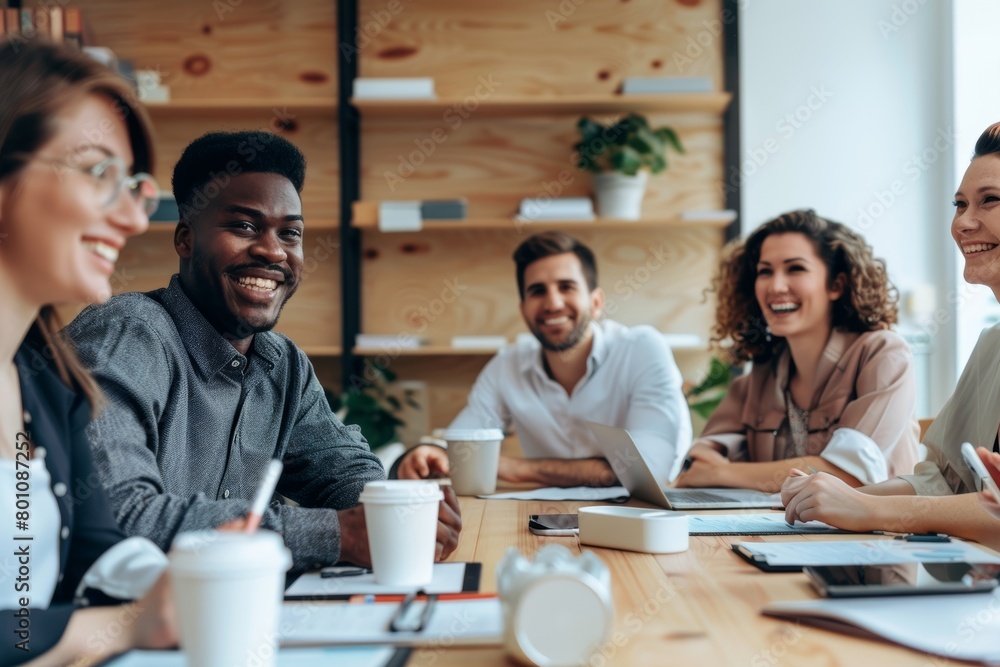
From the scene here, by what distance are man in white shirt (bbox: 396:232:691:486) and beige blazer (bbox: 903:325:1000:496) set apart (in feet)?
2.77

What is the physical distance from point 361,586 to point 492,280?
2.75 metres

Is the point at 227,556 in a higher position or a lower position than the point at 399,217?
lower

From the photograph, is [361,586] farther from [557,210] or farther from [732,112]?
[732,112]

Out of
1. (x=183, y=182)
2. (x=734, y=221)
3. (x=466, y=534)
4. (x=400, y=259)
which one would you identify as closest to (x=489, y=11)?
(x=400, y=259)

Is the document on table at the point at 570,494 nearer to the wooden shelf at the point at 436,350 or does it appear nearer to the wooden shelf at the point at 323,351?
the wooden shelf at the point at 436,350

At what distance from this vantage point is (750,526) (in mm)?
1409

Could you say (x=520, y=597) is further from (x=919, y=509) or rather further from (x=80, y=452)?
(x=919, y=509)

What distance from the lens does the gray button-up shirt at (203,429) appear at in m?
1.07

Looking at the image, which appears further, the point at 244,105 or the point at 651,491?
the point at 244,105

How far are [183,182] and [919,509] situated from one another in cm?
127

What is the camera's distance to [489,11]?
12.1 ft

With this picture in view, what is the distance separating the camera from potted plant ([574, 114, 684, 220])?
343 centimetres
